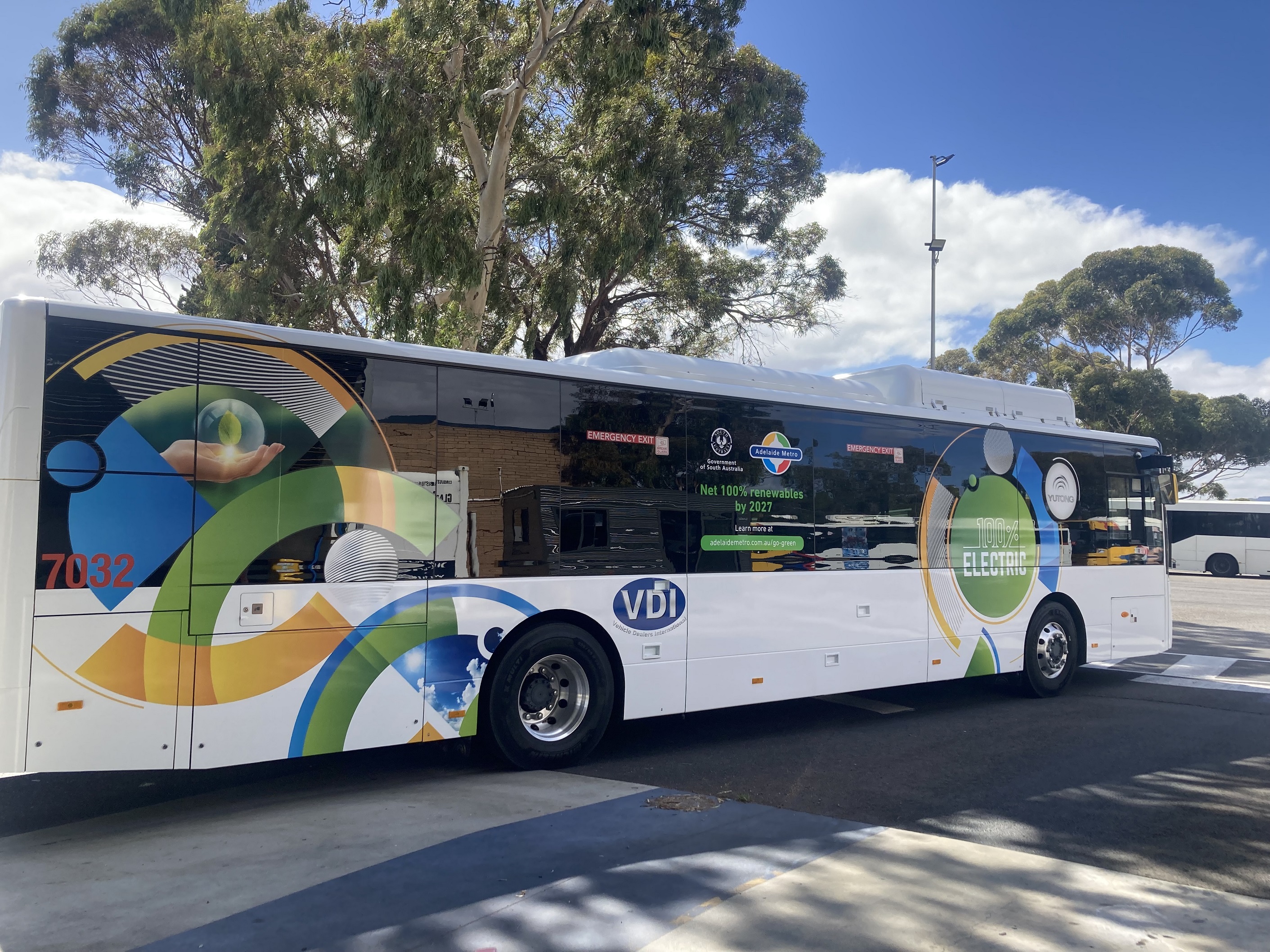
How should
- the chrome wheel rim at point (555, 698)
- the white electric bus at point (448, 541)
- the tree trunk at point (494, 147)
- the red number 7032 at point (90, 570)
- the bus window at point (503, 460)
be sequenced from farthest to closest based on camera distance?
the tree trunk at point (494, 147), the chrome wheel rim at point (555, 698), the bus window at point (503, 460), the white electric bus at point (448, 541), the red number 7032 at point (90, 570)

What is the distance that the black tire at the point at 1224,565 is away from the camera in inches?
1394

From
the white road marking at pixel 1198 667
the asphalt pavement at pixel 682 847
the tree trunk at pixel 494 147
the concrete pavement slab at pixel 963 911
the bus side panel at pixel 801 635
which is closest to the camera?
the concrete pavement slab at pixel 963 911

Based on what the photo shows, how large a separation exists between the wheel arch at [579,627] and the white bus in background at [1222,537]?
33.4 metres

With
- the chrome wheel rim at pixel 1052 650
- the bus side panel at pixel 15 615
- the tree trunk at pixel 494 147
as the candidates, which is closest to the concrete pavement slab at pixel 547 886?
the bus side panel at pixel 15 615

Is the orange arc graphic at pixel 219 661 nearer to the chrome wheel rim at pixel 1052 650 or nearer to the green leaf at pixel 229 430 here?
the green leaf at pixel 229 430

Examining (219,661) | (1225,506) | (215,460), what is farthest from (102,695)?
(1225,506)

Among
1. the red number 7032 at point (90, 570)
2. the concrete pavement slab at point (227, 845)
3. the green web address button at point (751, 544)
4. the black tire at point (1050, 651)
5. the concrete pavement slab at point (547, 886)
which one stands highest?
the green web address button at point (751, 544)

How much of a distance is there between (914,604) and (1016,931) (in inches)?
213

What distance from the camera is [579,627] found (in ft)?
23.2

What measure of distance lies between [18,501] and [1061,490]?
10101mm

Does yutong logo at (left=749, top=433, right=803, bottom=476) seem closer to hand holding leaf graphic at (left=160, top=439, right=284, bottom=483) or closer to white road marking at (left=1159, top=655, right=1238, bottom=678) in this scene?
hand holding leaf graphic at (left=160, top=439, right=284, bottom=483)

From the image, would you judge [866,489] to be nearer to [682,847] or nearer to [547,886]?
[682,847]

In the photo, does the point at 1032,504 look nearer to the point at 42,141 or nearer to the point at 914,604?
the point at 914,604

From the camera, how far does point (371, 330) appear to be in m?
14.8
